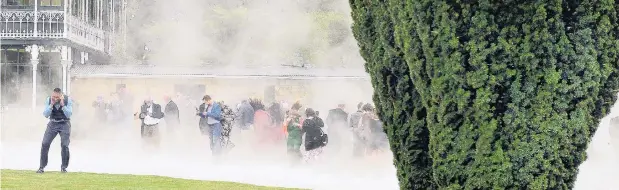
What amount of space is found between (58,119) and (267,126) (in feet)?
28.9

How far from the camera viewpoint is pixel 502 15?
6562 millimetres

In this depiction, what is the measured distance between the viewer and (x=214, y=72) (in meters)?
34.1

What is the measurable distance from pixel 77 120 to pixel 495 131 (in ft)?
84.5

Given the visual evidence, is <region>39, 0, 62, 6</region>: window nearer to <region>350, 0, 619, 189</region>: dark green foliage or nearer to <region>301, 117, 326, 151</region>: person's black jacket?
<region>301, 117, 326, 151</region>: person's black jacket

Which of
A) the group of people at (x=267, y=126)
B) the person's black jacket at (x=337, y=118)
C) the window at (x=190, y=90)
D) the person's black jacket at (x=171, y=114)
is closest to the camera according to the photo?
the group of people at (x=267, y=126)

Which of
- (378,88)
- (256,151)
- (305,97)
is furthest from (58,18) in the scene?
(378,88)

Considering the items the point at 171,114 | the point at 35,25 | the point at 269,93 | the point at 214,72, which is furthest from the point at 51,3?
the point at 171,114

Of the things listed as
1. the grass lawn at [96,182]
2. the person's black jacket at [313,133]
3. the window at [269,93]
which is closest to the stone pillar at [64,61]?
the window at [269,93]

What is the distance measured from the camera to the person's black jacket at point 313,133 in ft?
64.6

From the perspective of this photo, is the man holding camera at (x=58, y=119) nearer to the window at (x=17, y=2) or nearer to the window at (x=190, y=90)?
the window at (x=17, y=2)

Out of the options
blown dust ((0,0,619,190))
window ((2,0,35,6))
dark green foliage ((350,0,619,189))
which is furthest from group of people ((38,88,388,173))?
dark green foliage ((350,0,619,189))

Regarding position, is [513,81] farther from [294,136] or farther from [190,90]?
[190,90]

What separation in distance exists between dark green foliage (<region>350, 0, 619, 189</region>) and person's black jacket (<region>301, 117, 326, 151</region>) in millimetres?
12848

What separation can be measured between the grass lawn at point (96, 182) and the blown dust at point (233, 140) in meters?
1.10
